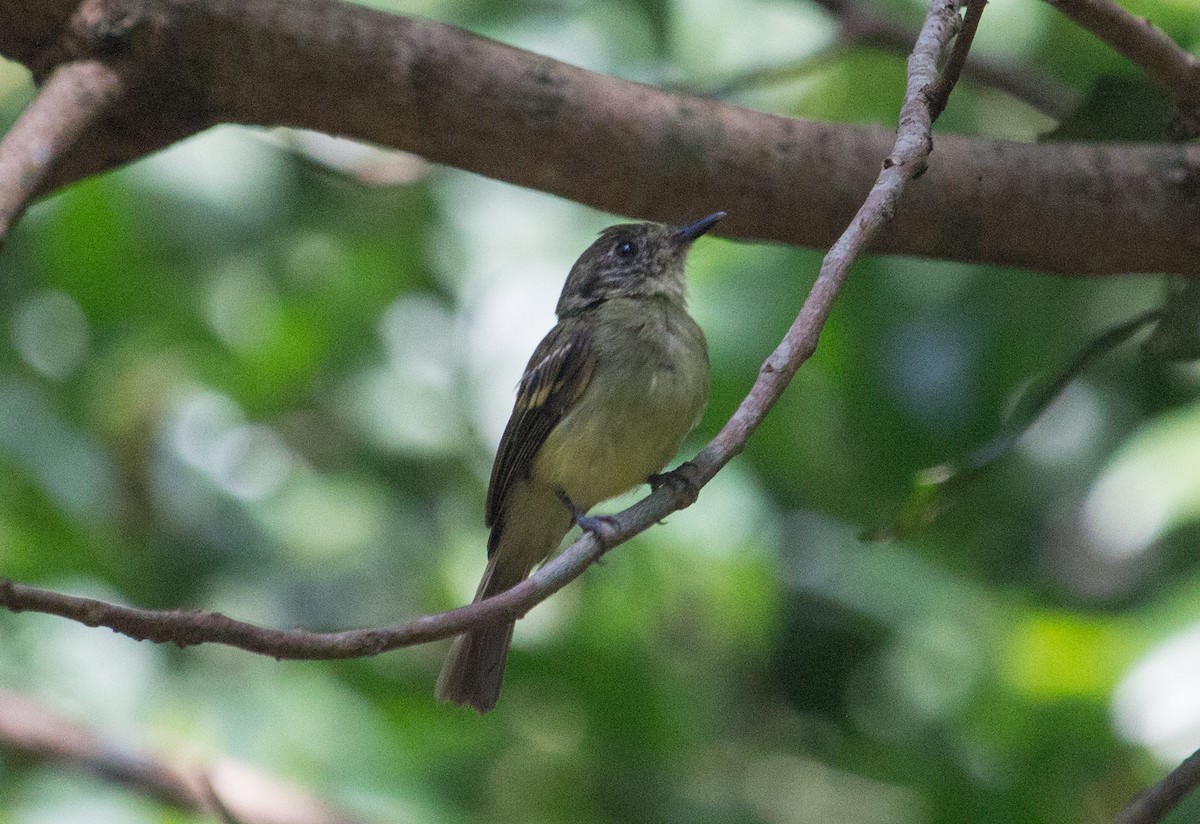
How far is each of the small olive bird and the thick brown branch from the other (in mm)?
521

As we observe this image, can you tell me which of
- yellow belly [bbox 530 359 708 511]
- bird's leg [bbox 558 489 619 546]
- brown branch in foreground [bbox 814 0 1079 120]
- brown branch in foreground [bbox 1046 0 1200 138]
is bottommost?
bird's leg [bbox 558 489 619 546]

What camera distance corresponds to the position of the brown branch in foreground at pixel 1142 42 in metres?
2.74

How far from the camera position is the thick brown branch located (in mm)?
2795

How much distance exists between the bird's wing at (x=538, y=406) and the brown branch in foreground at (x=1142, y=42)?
→ 1676mm

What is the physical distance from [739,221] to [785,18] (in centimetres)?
168

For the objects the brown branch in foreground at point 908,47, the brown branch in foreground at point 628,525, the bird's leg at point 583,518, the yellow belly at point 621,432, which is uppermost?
the brown branch in foreground at point 908,47

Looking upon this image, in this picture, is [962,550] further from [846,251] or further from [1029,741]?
[846,251]

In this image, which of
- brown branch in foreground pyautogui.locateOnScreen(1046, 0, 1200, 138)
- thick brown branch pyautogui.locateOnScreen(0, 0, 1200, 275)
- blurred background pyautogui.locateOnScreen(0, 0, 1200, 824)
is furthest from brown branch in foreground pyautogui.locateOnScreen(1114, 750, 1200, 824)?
brown branch in foreground pyautogui.locateOnScreen(1046, 0, 1200, 138)

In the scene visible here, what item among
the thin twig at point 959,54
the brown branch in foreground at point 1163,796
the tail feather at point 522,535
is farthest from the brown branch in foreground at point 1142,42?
the tail feather at point 522,535

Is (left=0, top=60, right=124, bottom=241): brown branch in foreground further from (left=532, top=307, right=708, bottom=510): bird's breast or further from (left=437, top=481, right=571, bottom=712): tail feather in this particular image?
(left=437, top=481, right=571, bottom=712): tail feather

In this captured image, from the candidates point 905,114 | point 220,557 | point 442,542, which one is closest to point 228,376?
point 220,557

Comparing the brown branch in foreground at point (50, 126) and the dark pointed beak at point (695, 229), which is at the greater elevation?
the dark pointed beak at point (695, 229)

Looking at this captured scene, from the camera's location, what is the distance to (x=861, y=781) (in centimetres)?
484

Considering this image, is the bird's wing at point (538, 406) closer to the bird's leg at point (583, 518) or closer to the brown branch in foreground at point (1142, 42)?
the bird's leg at point (583, 518)
